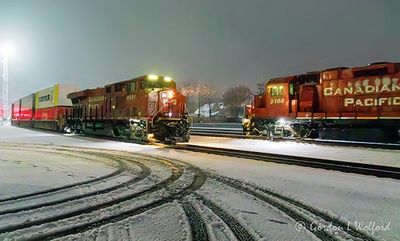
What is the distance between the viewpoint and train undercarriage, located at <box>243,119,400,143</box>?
17.5m

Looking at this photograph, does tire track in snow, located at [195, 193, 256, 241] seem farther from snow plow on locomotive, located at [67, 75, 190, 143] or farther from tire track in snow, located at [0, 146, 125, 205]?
snow plow on locomotive, located at [67, 75, 190, 143]

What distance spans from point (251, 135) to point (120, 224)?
1967cm

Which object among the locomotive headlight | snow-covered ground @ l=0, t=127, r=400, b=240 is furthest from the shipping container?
snow-covered ground @ l=0, t=127, r=400, b=240

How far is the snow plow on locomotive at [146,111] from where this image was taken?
19.6m

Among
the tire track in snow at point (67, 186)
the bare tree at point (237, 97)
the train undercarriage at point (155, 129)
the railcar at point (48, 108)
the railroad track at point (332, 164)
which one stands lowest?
the tire track in snow at point (67, 186)

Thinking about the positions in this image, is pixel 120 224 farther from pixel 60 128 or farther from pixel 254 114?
pixel 60 128

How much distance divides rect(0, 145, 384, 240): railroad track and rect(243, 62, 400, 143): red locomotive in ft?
37.6

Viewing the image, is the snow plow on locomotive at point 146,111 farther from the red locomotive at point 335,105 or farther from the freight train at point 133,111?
the red locomotive at point 335,105

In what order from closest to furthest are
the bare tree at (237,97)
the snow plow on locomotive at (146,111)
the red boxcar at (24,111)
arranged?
the snow plow on locomotive at (146,111), the red boxcar at (24,111), the bare tree at (237,97)

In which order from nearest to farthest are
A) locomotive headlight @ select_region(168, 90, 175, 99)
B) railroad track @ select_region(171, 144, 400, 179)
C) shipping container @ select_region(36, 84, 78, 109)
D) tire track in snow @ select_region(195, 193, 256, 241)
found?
tire track in snow @ select_region(195, 193, 256, 241) < railroad track @ select_region(171, 144, 400, 179) < locomotive headlight @ select_region(168, 90, 175, 99) < shipping container @ select_region(36, 84, 78, 109)

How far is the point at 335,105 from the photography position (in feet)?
64.0

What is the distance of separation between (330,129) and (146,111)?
9.51 m

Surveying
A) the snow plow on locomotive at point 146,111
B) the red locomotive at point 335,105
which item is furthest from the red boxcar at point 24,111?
the red locomotive at point 335,105

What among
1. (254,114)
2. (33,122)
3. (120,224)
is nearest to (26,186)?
(120,224)
